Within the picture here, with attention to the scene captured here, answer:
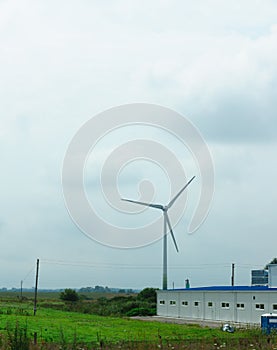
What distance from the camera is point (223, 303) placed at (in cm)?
4650

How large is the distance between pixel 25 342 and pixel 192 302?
39.4 metres

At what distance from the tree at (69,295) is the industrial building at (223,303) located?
2407 centimetres

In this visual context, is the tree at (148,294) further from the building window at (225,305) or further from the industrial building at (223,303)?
the building window at (225,305)

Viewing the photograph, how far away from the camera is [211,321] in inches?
1842

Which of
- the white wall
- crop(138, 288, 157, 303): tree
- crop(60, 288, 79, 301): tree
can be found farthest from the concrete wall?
crop(60, 288, 79, 301): tree

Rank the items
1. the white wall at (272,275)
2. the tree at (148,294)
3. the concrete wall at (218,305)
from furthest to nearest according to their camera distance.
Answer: the tree at (148,294) < the white wall at (272,275) < the concrete wall at (218,305)

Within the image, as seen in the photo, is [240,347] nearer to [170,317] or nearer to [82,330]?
[82,330]

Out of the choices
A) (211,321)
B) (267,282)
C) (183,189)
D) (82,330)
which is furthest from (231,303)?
(82,330)

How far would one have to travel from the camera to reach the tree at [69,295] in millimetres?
77419

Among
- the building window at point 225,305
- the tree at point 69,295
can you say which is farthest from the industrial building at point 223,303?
the tree at point 69,295

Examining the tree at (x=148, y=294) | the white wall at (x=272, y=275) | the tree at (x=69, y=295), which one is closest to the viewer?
the white wall at (x=272, y=275)

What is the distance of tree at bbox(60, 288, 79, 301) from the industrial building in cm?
2407

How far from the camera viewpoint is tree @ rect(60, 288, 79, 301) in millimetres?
77419

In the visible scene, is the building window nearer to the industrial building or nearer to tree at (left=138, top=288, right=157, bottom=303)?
the industrial building
